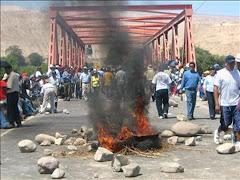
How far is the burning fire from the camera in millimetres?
8129

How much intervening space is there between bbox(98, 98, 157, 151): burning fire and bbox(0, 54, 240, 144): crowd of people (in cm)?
62

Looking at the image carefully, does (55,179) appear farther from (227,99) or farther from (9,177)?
(227,99)

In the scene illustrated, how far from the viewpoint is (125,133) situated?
325 inches

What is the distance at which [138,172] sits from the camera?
6.51 meters

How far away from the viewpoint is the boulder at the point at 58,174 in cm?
644

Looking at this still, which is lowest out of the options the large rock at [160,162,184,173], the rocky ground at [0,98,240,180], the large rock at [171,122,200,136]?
the rocky ground at [0,98,240,180]

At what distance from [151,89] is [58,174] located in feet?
23.2

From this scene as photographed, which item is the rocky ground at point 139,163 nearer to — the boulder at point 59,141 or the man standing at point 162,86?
the boulder at point 59,141

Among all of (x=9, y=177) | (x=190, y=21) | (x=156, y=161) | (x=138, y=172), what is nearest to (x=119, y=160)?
(x=138, y=172)

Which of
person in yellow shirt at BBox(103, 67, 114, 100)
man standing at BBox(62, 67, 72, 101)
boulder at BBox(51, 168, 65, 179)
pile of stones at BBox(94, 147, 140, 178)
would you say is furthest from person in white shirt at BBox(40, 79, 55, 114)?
boulder at BBox(51, 168, 65, 179)

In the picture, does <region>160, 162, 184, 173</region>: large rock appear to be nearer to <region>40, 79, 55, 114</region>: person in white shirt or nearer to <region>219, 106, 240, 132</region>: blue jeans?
<region>219, 106, 240, 132</region>: blue jeans

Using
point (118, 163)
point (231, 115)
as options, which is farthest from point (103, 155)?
point (231, 115)

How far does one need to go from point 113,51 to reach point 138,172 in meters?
3.34

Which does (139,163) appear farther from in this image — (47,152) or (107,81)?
(107,81)
